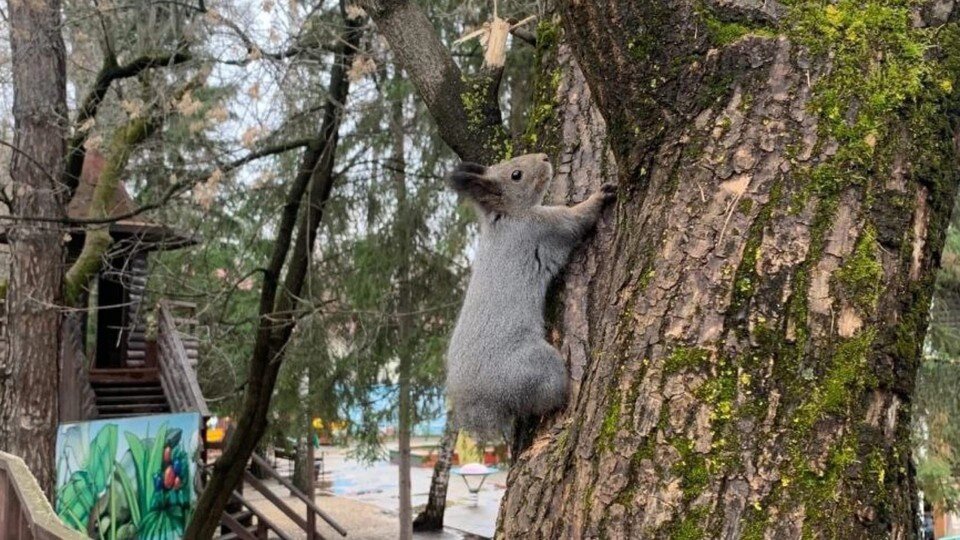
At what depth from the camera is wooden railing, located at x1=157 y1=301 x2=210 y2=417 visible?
40.5ft

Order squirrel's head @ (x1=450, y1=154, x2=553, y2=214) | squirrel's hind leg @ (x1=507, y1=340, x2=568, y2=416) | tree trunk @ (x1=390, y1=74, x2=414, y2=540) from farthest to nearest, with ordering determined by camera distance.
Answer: tree trunk @ (x1=390, y1=74, x2=414, y2=540) → squirrel's head @ (x1=450, y1=154, x2=553, y2=214) → squirrel's hind leg @ (x1=507, y1=340, x2=568, y2=416)

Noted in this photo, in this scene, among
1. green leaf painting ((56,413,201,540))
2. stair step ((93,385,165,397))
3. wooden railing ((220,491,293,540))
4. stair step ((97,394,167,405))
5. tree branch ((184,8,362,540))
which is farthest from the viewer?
stair step ((93,385,165,397))

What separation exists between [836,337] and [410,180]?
1021 centimetres

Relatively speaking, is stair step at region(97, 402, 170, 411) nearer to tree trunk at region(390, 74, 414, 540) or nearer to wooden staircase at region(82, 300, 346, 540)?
wooden staircase at region(82, 300, 346, 540)

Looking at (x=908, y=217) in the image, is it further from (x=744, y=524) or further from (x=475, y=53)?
(x=475, y=53)

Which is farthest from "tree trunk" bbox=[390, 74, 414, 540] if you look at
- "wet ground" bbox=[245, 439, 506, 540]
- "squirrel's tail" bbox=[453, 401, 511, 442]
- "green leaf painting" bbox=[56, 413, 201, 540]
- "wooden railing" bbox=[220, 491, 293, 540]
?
"squirrel's tail" bbox=[453, 401, 511, 442]

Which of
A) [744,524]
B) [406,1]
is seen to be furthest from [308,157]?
[744,524]

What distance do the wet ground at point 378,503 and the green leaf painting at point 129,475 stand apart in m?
5.78

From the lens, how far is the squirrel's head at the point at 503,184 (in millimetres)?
3598

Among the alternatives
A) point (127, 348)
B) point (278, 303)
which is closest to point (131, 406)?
point (127, 348)

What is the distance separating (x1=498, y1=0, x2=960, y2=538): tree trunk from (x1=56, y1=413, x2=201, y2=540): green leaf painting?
942 centimetres

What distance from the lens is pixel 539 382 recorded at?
2.93 m

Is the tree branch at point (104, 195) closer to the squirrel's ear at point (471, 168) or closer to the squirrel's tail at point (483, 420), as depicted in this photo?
the squirrel's ear at point (471, 168)

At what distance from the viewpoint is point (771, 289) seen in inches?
64.1
